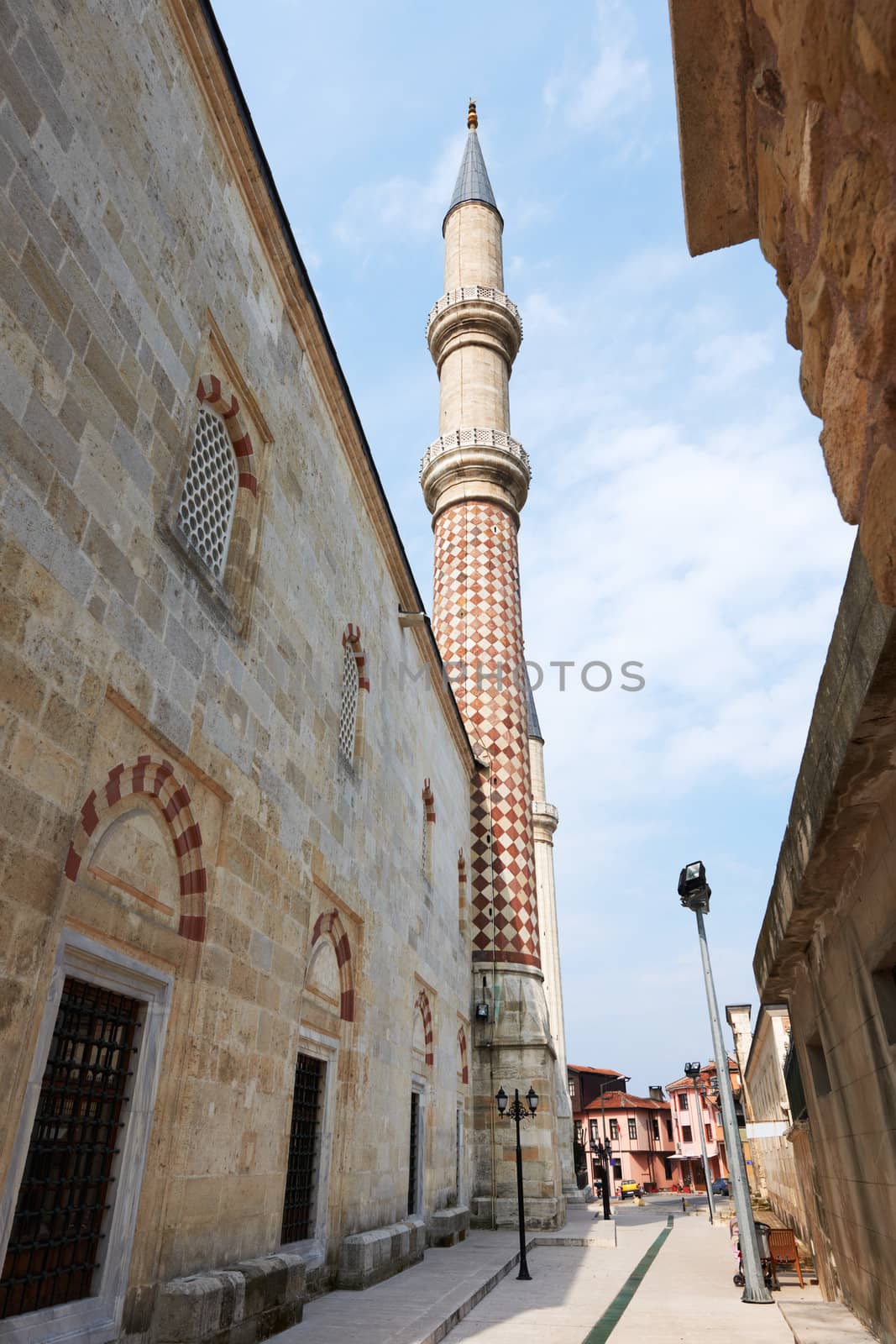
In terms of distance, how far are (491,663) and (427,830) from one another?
439cm

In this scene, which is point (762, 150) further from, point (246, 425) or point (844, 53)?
point (246, 425)

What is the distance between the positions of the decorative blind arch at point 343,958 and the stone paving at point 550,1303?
6.51ft

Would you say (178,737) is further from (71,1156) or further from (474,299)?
(474,299)

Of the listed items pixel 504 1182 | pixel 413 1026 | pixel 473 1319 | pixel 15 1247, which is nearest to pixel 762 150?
pixel 15 1247

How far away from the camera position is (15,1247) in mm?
3279

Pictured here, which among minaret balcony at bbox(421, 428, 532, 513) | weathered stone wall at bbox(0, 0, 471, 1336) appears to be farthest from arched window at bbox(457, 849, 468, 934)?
minaret balcony at bbox(421, 428, 532, 513)

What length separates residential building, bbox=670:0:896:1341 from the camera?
1.34 meters

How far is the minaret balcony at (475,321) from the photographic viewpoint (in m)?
17.6

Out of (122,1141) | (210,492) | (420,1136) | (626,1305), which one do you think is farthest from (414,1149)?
(210,492)

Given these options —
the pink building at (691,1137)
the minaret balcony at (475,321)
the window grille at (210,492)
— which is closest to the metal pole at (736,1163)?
the window grille at (210,492)

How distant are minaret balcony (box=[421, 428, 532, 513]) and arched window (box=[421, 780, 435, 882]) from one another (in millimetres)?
6933

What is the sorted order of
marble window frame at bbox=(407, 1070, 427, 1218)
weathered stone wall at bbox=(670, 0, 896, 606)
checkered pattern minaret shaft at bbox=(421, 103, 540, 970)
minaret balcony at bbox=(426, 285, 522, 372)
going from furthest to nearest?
minaret balcony at bbox=(426, 285, 522, 372)
checkered pattern minaret shaft at bbox=(421, 103, 540, 970)
marble window frame at bbox=(407, 1070, 427, 1218)
weathered stone wall at bbox=(670, 0, 896, 606)

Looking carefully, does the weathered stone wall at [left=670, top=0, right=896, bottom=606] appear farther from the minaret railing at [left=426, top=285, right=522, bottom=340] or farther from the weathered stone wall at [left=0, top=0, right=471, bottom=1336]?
the minaret railing at [left=426, top=285, right=522, bottom=340]

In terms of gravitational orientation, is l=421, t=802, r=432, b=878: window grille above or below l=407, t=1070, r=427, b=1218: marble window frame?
above
